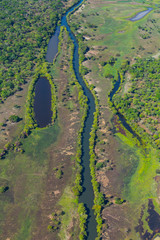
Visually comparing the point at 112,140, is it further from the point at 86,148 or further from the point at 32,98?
the point at 32,98

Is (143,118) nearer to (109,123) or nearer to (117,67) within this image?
(109,123)

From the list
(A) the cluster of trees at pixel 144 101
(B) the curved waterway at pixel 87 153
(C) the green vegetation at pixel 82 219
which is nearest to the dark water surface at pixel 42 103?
(B) the curved waterway at pixel 87 153

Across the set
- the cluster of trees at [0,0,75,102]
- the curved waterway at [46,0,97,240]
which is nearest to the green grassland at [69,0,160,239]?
the curved waterway at [46,0,97,240]

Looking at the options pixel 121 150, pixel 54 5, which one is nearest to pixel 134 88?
pixel 121 150

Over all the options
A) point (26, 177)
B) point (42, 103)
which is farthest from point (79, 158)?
point (42, 103)

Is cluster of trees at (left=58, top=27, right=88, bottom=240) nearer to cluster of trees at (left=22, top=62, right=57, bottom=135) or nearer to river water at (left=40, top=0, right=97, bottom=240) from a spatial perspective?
river water at (left=40, top=0, right=97, bottom=240)

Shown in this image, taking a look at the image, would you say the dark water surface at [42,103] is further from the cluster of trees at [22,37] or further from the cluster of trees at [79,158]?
the cluster of trees at [79,158]
